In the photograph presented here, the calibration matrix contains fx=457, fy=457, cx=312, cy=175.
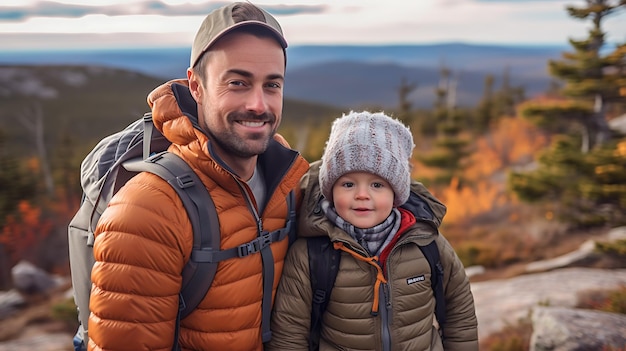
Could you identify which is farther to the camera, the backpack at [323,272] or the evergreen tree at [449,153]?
the evergreen tree at [449,153]

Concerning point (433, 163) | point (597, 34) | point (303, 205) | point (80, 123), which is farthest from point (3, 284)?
point (80, 123)

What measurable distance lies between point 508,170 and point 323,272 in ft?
41.9

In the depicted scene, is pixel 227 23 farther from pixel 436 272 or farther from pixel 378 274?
pixel 436 272

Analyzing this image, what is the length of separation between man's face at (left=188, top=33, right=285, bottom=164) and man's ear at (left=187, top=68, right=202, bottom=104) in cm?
1

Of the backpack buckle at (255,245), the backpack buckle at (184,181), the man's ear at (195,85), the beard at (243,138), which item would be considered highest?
the man's ear at (195,85)

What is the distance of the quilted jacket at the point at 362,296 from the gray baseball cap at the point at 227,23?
4.26ft

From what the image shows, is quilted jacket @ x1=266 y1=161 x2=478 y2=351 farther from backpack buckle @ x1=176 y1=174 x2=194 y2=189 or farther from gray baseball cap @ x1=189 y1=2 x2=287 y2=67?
gray baseball cap @ x1=189 y1=2 x2=287 y2=67

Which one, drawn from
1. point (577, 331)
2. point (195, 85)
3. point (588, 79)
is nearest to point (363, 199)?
point (195, 85)

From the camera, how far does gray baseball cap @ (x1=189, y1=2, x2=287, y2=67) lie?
2.66 metres

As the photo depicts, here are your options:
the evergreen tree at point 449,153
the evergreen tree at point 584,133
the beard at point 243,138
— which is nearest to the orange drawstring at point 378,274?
the beard at point 243,138

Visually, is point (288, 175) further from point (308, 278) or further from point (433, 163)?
point (433, 163)

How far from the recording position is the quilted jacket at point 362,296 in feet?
10.2

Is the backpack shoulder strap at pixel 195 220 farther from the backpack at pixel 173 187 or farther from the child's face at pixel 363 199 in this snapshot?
the child's face at pixel 363 199

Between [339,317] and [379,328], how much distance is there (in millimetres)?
281
